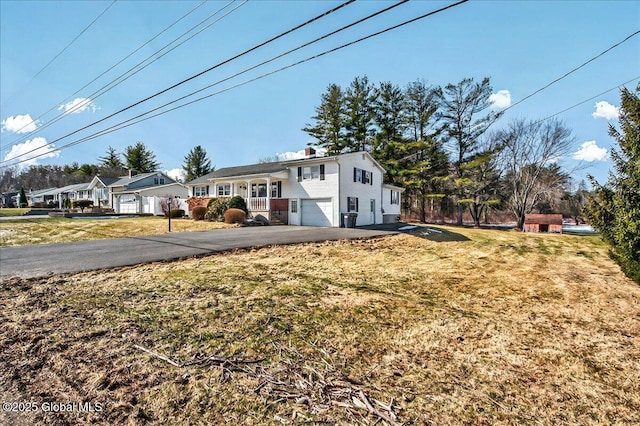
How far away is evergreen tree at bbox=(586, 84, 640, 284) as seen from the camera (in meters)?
6.14

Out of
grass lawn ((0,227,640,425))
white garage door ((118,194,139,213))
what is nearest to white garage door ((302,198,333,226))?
grass lawn ((0,227,640,425))

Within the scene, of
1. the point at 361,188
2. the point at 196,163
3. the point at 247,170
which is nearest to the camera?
the point at 361,188

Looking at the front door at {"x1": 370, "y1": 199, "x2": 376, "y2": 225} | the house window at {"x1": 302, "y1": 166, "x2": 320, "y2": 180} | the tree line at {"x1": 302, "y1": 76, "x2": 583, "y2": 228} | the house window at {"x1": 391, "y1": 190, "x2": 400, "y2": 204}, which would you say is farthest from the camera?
the house window at {"x1": 391, "y1": 190, "x2": 400, "y2": 204}

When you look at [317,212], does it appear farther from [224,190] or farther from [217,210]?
[224,190]

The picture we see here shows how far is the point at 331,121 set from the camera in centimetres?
3941

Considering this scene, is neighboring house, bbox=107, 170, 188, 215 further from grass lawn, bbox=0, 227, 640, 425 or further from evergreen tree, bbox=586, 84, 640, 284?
evergreen tree, bbox=586, 84, 640, 284

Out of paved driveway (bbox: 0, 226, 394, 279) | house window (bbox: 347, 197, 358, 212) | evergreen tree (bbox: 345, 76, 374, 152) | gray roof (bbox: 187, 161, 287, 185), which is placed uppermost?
evergreen tree (bbox: 345, 76, 374, 152)

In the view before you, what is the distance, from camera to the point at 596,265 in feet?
28.8

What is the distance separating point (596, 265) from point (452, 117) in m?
28.7

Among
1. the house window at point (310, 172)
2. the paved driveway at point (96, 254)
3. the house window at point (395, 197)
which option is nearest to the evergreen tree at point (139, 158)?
the house window at point (310, 172)

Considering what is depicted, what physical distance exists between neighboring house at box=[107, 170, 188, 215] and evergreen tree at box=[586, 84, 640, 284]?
35.3 meters

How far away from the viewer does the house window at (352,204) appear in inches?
884

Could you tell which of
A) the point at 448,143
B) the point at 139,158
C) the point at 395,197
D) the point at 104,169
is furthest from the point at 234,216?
the point at 104,169

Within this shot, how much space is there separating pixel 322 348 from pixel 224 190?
Answer: 1040 inches
